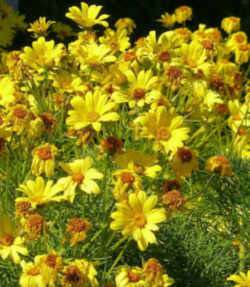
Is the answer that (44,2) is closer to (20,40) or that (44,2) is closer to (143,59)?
(20,40)

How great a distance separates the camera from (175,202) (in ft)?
5.51

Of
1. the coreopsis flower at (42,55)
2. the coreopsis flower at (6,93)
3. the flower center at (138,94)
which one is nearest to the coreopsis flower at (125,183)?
the flower center at (138,94)

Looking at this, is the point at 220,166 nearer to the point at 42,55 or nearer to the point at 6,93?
the point at 6,93

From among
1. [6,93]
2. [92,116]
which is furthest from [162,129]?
[6,93]

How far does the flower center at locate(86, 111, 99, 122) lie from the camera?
73.3 inches

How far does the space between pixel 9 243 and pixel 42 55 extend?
1.13m

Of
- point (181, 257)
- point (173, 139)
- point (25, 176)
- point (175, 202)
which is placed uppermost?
point (173, 139)

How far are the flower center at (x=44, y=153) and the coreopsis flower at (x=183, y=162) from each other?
43 cm

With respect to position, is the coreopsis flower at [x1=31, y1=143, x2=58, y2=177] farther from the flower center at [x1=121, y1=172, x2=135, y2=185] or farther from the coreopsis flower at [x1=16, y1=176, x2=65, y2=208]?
the flower center at [x1=121, y1=172, x2=135, y2=185]

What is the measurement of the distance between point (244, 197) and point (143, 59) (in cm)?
74

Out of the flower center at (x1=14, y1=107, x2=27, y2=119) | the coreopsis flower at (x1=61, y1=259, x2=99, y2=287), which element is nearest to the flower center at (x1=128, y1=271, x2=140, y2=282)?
the coreopsis flower at (x1=61, y1=259, x2=99, y2=287)

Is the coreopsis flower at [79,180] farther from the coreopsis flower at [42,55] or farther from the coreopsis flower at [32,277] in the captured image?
the coreopsis flower at [42,55]

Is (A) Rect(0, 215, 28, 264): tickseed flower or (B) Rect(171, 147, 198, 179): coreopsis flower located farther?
(B) Rect(171, 147, 198, 179): coreopsis flower

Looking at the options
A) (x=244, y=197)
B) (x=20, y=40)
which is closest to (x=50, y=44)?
(x=244, y=197)
